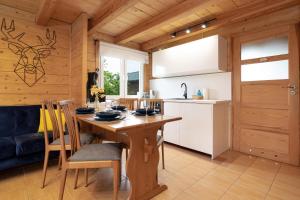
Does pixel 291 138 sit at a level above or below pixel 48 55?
below

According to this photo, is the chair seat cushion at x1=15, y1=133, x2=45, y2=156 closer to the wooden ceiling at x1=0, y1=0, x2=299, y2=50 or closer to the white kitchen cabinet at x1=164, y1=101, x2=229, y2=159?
the wooden ceiling at x1=0, y1=0, x2=299, y2=50

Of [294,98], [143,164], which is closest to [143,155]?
[143,164]

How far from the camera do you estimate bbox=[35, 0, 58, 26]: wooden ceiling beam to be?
7.66 ft

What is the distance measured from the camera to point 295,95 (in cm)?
244

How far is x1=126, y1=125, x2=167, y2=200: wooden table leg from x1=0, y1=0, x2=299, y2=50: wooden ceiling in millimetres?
1633

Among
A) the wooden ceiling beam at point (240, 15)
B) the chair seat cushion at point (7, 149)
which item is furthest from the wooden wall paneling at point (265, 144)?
the chair seat cushion at point (7, 149)

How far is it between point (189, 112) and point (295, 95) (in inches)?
59.3

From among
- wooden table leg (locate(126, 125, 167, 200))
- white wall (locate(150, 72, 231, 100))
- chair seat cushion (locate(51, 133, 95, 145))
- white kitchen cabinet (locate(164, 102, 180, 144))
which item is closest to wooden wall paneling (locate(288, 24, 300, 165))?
white wall (locate(150, 72, 231, 100))

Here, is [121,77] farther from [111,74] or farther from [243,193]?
[243,193]

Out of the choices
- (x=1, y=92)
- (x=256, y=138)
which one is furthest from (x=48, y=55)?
(x=256, y=138)

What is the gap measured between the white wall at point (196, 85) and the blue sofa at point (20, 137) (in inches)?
102

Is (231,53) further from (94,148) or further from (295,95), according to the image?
(94,148)

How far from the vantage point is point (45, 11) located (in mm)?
2535

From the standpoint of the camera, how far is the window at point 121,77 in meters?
3.82
